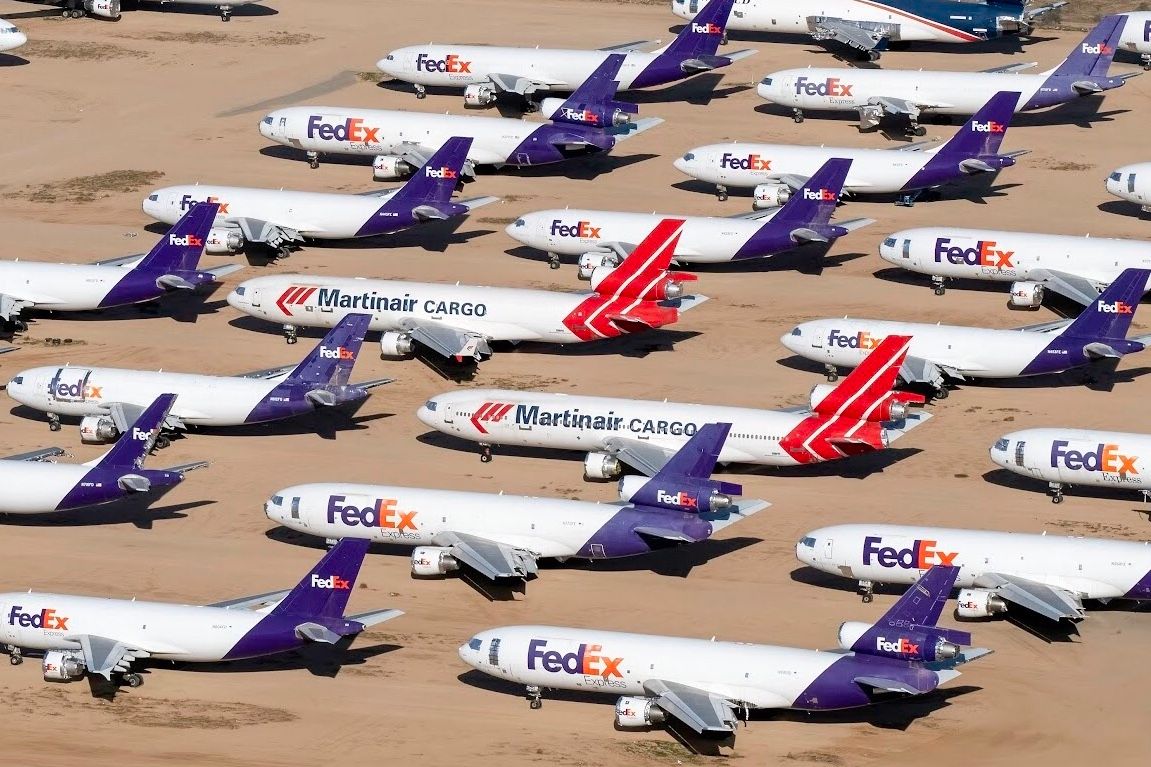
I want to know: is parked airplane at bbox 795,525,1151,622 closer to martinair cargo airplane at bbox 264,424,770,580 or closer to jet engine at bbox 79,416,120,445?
martinair cargo airplane at bbox 264,424,770,580

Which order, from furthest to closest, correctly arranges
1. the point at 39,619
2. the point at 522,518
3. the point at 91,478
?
the point at 91,478, the point at 522,518, the point at 39,619

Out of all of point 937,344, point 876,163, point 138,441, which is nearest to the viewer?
point 138,441

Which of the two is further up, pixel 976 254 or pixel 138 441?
pixel 976 254

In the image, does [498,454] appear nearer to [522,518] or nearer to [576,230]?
[522,518]

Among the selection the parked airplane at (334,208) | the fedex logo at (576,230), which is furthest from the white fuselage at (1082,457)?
the parked airplane at (334,208)

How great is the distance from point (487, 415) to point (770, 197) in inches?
1267

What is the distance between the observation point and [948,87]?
472ft

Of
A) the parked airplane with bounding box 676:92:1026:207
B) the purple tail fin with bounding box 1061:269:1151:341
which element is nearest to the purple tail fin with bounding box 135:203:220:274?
the parked airplane with bounding box 676:92:1026:207

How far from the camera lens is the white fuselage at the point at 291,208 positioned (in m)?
128

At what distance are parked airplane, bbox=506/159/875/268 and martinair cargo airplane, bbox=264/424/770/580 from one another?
1094 inches

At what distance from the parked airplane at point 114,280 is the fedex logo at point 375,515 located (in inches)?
1001

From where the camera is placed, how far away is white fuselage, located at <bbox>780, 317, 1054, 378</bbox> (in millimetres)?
112062

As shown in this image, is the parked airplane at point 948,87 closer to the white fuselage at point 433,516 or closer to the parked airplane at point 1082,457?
the parked airplane at point 1082,457

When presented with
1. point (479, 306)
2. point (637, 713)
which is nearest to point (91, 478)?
point (479, 306)
